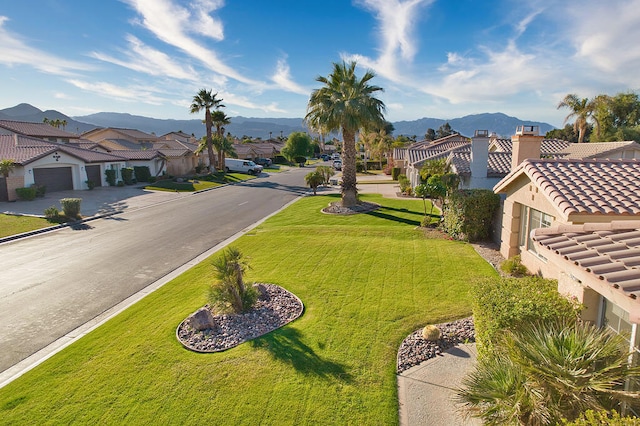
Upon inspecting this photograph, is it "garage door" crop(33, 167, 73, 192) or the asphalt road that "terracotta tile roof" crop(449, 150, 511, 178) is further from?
"garage door" crop(33, 167, 73, 192)

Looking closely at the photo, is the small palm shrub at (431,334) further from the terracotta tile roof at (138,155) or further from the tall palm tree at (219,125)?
the tall palm tree at (219,125)

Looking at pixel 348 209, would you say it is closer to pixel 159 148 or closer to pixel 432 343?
pixel 432 343

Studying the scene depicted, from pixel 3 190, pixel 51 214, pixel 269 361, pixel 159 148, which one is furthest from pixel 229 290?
pixel 159 148

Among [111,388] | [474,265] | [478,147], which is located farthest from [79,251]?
[478,147]

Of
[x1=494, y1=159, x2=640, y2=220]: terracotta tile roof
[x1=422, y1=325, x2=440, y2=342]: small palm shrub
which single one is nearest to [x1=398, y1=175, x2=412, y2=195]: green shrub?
[x1=494, y1=159, x2=640, y2=220]: terracotta tile roof

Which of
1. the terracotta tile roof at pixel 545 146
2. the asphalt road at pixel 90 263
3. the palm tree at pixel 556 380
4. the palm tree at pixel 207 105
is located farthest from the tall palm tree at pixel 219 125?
the palm tree at pixel 556 380

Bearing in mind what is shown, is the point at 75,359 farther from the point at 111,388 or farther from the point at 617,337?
the point at 617,337
